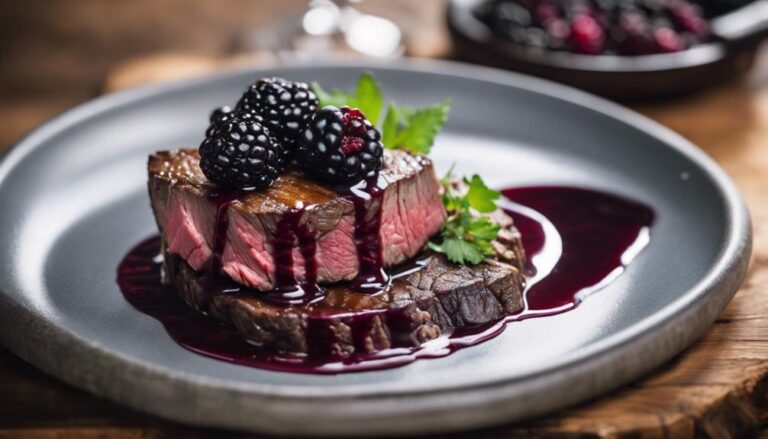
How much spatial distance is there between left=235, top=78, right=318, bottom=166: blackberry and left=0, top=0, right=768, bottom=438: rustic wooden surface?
38.5 inches

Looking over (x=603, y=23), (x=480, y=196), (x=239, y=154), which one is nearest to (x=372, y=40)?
(x=603, y=23)

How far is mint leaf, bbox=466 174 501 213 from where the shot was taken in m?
3.30

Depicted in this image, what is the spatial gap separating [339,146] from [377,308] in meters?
0.50

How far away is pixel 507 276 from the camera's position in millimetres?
3051

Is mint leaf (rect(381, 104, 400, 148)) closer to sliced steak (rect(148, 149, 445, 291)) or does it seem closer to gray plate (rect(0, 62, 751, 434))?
sliced steak (rect(148, 149, 445, 291))

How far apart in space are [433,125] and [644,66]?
1.87 metres

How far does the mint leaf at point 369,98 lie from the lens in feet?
11.6

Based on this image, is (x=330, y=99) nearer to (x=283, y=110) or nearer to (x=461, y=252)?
(x=283, y=110)

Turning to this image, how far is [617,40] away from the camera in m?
5.28

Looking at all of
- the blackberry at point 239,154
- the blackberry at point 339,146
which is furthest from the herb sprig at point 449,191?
the blackberry at point 239,154

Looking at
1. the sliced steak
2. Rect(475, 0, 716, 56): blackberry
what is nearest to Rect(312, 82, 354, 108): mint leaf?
the sliced steak

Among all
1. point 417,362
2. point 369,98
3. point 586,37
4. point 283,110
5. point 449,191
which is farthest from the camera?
point 586,37

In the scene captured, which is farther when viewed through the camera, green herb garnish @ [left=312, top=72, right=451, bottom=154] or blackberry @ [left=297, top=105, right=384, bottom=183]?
green herb garnish @ [left=312, top=72, right=451, bottom=154]

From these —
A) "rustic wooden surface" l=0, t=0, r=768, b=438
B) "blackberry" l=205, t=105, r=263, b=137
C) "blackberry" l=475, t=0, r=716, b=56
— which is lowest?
"rustic wooden surface" l=0, t=0, r=768, b=438
